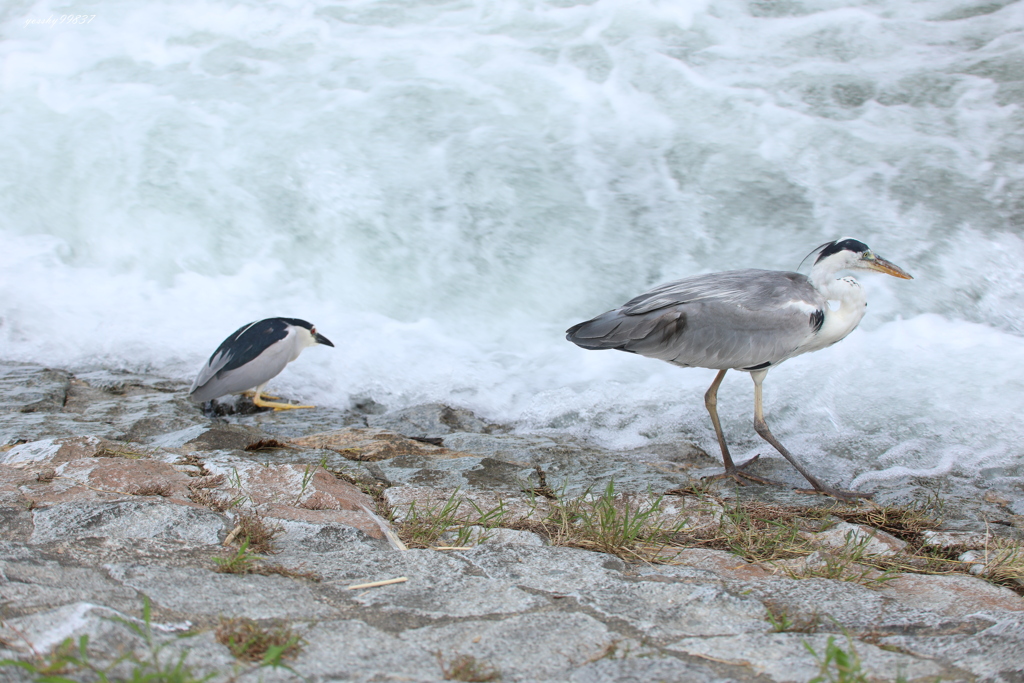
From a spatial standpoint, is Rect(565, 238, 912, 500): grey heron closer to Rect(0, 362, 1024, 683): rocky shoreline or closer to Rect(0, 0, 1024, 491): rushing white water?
Rect(0, 362, 1024, 683): rocky shoreline

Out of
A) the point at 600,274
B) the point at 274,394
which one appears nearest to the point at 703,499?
the point at 274,394

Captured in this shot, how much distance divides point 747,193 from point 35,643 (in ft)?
25.9

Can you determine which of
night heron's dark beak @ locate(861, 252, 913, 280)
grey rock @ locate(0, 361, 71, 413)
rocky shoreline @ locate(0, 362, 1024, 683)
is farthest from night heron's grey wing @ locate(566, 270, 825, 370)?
grey rock @ locate(0, 361, 71, 413)

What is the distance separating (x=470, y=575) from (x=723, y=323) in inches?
82.8

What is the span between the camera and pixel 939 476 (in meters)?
4.46

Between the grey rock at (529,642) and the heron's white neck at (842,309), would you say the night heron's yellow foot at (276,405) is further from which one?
the grey rock at (529,642)

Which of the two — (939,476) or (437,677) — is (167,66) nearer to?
(939,476)

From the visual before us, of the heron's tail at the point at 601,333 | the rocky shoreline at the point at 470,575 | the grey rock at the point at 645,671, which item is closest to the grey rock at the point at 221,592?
the rocky shoreline at the point at 470,575

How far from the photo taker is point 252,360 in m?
5.49

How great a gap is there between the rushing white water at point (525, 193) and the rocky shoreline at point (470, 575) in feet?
6.13

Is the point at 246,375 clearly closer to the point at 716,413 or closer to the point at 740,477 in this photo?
the point at 716,413

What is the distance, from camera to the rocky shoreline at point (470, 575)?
1.74 m

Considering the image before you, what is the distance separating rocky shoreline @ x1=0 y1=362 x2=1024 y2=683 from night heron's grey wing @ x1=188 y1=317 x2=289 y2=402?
66.9 inches

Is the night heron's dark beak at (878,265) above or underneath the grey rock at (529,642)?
above
